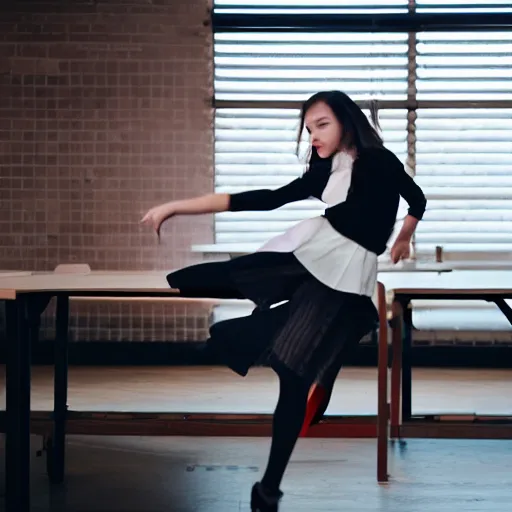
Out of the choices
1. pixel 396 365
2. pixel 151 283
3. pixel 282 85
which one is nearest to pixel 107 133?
pixel 282 85

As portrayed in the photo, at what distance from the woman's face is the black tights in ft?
2.03

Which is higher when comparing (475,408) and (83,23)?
(83,23)

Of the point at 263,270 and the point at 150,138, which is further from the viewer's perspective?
the point at 150,138

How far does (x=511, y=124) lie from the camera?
506 cm

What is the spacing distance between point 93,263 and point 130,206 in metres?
0.41

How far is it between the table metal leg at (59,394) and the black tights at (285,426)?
0.74m

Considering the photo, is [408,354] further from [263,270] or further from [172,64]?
[172,64]

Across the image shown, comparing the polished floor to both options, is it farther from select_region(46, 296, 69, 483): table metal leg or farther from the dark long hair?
the dark long hair

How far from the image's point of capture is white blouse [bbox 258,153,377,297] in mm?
2316

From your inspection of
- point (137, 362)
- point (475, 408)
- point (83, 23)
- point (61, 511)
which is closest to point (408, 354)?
point (475, 408)

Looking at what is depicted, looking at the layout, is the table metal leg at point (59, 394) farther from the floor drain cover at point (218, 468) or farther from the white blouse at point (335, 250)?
the white blouse at point (335, 250)

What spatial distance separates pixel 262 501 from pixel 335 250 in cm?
70

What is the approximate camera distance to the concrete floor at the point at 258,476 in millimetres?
2455

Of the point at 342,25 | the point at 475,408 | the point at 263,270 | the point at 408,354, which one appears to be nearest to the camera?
the point at 263,270
